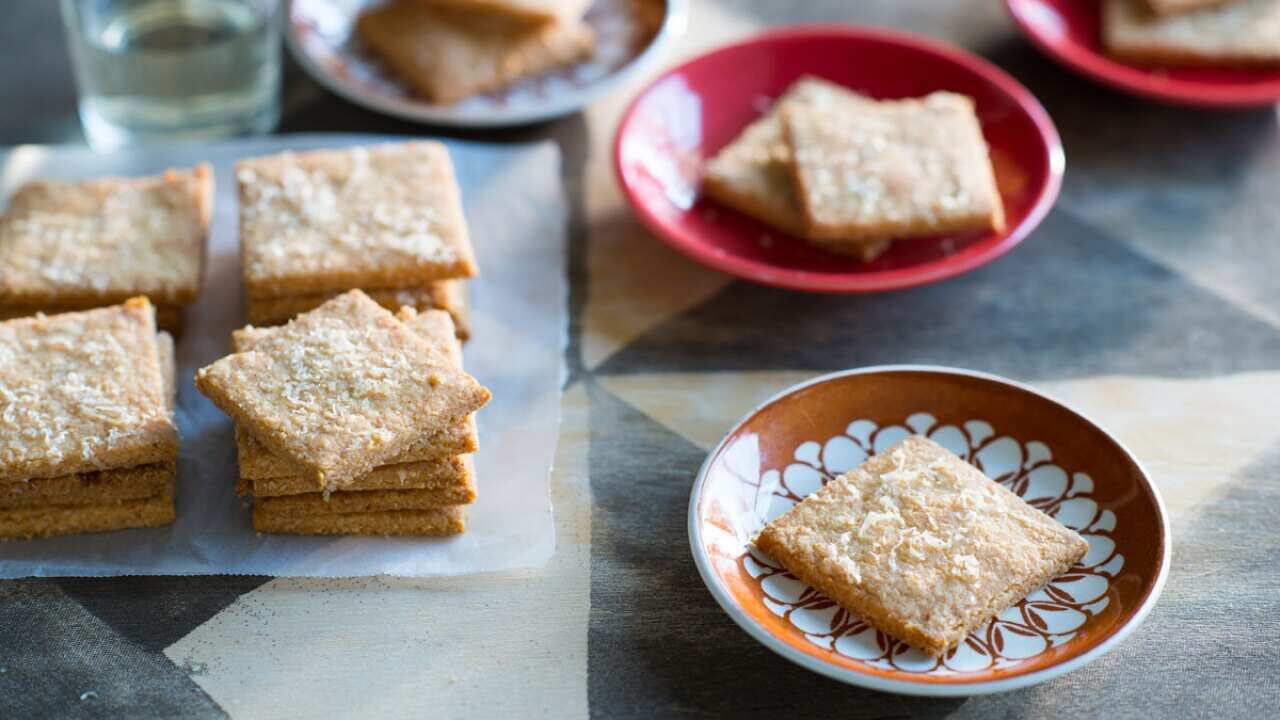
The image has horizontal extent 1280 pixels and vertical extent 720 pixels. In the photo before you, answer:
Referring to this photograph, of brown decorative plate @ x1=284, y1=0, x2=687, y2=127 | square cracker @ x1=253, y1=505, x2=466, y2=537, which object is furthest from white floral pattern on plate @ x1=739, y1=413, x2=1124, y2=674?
brown decorative plate @ x1=284, y1=0, x2=687, y2=127

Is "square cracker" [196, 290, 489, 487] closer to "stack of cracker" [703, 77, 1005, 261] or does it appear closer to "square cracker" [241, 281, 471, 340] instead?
"square cracker" [241, 281, 471, 340]

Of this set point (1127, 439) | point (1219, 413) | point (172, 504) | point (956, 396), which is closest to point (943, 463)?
point (956, 396)

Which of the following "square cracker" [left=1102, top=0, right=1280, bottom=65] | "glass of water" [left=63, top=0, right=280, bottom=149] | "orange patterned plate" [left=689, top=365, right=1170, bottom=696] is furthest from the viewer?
"square cracker" [left=1102, top=0, right=1280, bottom=65]

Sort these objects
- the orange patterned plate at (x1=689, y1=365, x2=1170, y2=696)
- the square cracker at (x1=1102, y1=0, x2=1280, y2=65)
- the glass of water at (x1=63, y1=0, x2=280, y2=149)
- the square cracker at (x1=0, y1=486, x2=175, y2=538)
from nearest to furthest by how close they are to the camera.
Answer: the orange patterned plate at (x1=689, y1=365, x2=1170, y2=696), the square cracker at (x1=0, y1=486, x2=175, y2=538), the glass of water at (x1=63, y1=0, x2=280, y2=149), the square cracker at (x1=1102, y1=0, x2=1280, y2=65)

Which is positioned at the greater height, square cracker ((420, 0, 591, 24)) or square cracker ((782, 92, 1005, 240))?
square cracker ((420, 0, 591, 24))

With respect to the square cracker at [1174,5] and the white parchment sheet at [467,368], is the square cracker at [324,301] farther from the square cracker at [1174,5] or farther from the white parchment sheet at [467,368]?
the square cracker at [1174,5]

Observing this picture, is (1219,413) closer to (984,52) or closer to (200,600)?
(984,52)
